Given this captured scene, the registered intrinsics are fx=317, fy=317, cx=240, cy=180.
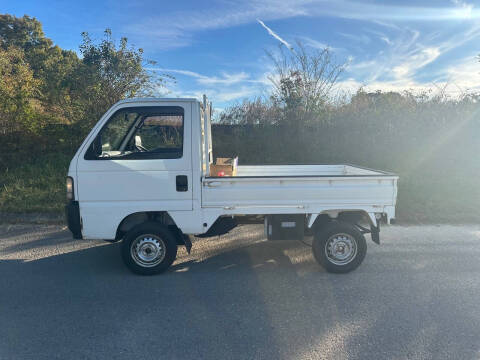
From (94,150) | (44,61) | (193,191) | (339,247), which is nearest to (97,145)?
(94,150)

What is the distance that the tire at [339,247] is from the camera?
4117mm

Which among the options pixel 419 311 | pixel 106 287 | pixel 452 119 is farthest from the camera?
pixel 452 119

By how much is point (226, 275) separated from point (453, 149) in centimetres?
1113

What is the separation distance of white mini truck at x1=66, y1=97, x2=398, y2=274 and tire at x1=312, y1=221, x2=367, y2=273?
1 cm

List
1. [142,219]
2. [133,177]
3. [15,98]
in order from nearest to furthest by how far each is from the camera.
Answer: [133,177]
[142,219]
[15,98]

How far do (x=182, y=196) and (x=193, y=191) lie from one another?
155mm

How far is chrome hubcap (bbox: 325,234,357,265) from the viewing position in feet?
13.6

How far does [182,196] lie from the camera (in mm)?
3975

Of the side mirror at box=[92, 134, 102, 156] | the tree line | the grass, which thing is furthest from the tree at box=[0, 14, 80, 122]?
the side mirror at box=[92, 134, 102, 156]

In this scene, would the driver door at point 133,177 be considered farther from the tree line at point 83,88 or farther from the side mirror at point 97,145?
the tree line at point 83,88

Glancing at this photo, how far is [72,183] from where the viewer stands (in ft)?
12.8

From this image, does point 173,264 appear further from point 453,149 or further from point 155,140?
point 453,149

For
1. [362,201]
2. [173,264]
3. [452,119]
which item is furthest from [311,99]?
[173,264]

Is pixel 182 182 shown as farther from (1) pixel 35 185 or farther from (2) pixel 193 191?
(1) pixel 35 185
